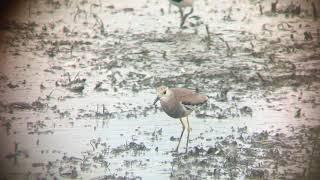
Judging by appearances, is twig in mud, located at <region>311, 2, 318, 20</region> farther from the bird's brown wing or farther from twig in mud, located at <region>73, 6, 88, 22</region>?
twig in mud, located at <region>73, 6, 88, 22</region>

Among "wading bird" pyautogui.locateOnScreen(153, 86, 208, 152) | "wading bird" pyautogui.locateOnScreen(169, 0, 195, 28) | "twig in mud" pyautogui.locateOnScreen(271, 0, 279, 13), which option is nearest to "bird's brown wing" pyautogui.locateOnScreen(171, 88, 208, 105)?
"wading bird" pyautogui.locateOnScreen(153, 86, 208, 152)

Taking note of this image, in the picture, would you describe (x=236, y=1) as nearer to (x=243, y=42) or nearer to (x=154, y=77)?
(x=243, y=42)

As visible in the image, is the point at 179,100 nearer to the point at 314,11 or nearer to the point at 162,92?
the point at 162,92

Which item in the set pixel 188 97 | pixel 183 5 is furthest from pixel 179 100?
pixel 183 5

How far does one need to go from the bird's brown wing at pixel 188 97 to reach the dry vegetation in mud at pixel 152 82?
0.02m

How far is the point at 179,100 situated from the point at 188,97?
0.09ft

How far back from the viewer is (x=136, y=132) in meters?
1.64

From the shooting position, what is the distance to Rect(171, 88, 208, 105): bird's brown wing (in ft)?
5.35

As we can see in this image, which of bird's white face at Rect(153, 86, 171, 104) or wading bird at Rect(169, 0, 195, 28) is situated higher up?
wading bird at Rect(169, 0, 195, 28)

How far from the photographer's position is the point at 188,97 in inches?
64.3

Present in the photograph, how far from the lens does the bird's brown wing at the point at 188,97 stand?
1630mm

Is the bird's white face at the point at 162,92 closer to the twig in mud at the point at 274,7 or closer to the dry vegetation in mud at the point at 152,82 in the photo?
the dry vegetation in mud at the point at 152,82

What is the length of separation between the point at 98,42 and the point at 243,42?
1.40ft

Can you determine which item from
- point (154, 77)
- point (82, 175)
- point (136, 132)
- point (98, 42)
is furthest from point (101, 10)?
point (82, 175)
